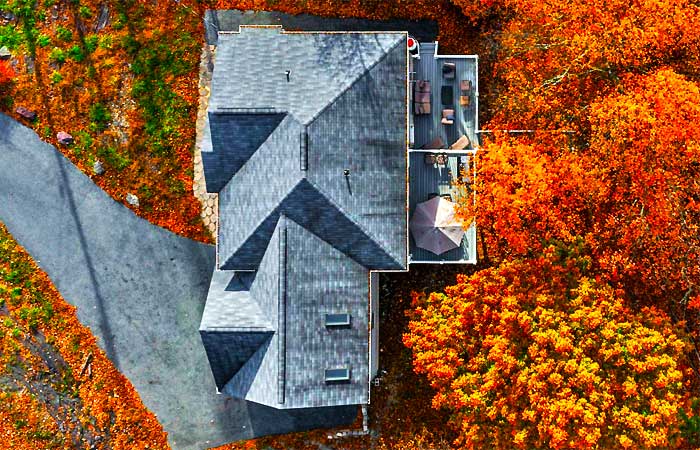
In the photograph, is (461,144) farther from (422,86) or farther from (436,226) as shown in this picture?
(436,226)

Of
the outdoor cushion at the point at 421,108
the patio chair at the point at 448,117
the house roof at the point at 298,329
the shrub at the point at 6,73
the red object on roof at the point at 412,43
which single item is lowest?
the house roof at the point at 298,329

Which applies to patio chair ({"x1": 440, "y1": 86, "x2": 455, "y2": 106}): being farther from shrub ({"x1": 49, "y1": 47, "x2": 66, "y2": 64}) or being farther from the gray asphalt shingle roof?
shrub ({"x1": 49, "y1": 47, "x2": 66, "y2": 64})

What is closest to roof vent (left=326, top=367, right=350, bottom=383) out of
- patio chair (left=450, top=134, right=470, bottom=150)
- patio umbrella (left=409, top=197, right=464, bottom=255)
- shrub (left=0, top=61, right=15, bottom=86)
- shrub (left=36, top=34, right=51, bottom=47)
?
patio umbrella (left=409, top=197, right=464, bottom=255)

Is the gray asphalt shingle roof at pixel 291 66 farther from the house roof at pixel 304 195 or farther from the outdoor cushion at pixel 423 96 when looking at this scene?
the outdoor cushion at pixel 423 96

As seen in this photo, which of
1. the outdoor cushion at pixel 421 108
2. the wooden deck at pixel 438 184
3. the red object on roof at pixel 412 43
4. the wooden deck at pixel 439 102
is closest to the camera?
the wooden deck at pixel 438 184

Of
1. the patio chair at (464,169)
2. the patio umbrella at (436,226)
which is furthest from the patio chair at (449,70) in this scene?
the patio umbrella at (436,226)

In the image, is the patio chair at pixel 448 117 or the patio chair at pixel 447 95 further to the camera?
the patio chair at pixel 447 95

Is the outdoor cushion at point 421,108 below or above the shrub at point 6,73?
below
